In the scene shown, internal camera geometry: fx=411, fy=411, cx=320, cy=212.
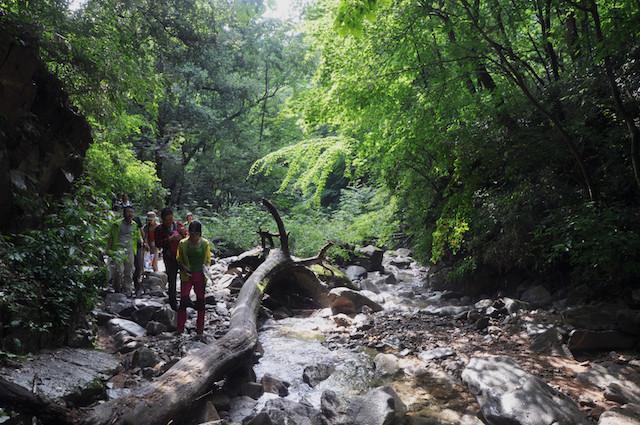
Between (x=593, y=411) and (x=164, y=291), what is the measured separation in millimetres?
8104

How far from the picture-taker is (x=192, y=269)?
21.4 ft

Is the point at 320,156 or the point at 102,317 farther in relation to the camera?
the point at 320,156

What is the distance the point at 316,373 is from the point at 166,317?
282cm

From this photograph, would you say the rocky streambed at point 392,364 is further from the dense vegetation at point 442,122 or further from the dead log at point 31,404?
the dense vegetation at point 442,122

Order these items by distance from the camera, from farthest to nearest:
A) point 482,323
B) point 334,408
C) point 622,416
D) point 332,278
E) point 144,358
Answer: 1. point 332,278
2. point 482,323
3. point 144,358
4. point 334,408
5. point 622,416

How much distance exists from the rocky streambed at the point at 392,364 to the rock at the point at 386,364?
0.02 metres

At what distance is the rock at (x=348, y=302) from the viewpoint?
356 inches

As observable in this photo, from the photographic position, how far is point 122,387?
4.48m

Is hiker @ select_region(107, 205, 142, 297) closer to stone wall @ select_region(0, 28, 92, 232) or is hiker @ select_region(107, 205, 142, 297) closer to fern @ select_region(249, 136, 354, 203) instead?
stone wall @ select_region(0, 28, 92, 232)

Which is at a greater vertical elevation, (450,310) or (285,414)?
(285,414)

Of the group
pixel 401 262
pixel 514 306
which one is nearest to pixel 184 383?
pixel 514 306

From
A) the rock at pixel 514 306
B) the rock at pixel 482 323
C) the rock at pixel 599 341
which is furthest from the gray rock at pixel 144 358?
the rock at pixel 514 306

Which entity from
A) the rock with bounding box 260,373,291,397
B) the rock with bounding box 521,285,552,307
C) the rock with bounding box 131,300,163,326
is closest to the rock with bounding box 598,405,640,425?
the rock with bounding box 260,373,291,397

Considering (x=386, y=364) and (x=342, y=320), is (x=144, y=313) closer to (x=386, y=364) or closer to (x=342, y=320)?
(x=342, y=320)
